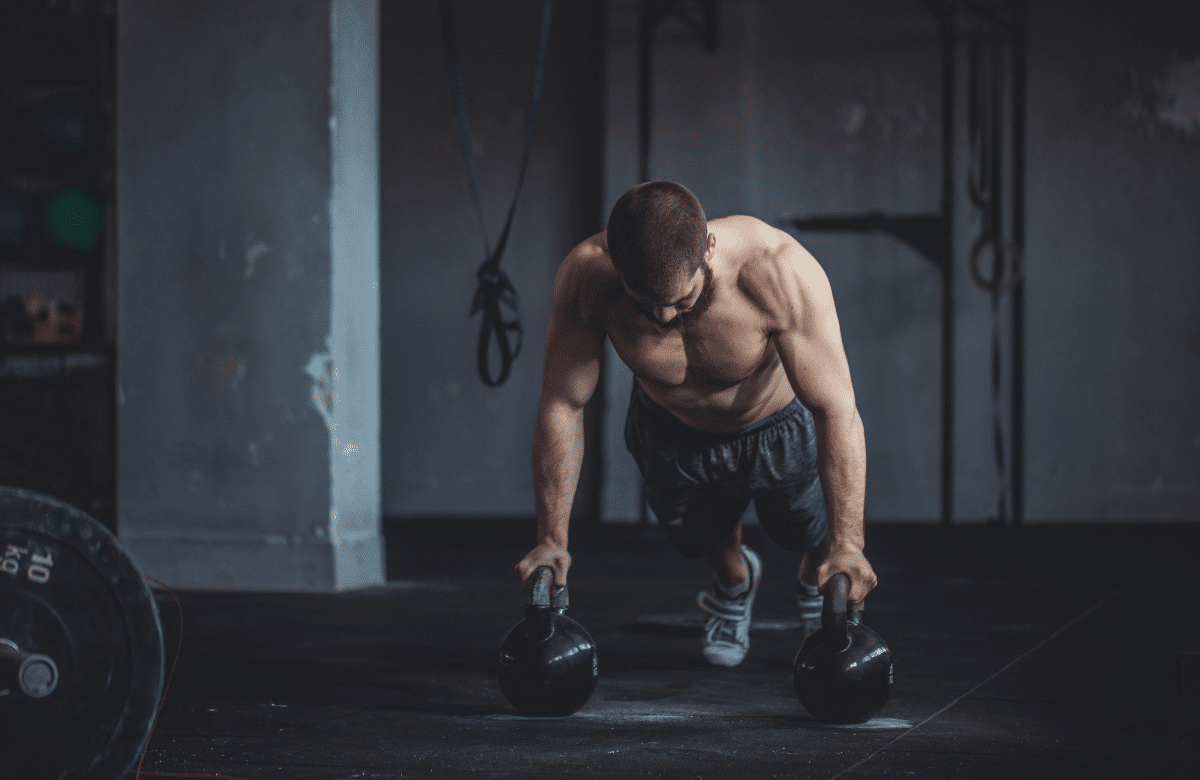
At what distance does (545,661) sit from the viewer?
6.79ft

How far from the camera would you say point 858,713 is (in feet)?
6.67

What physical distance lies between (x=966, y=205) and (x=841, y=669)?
4508mm

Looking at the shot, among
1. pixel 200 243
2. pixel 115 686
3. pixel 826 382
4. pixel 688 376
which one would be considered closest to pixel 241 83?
pixel 200 243

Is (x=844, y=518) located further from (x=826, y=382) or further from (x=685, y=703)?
(x=685, y=703)

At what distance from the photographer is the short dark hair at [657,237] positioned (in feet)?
6.15

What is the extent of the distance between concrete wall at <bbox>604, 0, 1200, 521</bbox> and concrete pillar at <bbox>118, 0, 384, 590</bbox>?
2.37 metres

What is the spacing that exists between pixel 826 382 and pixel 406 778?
938 mm

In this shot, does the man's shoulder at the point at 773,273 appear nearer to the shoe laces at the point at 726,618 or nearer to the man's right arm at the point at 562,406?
the man's right arm at the point at 562,406

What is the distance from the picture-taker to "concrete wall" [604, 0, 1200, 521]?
5.96m

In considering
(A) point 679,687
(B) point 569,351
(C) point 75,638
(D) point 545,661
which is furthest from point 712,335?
(C) point 75,638

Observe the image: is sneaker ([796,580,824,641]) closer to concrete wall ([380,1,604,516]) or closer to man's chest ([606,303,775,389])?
man's chest ([606,303,775,389])

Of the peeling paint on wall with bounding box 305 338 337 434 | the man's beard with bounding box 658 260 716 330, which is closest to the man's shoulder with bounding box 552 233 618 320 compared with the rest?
the man's beard with bounding box 658 260 716 330

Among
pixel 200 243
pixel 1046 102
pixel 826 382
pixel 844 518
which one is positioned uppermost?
pixel 1046 102

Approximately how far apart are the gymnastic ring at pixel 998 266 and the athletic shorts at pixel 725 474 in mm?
3780
